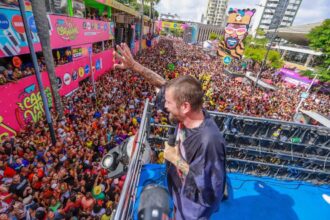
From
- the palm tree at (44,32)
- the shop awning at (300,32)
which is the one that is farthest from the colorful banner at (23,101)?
the shop awning at (300,32)

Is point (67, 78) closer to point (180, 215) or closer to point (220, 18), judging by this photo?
point (180, 215)

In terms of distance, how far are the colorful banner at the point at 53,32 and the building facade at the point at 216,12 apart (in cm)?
11817

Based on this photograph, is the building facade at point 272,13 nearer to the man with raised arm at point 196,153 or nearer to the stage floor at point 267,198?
the stage floor at point 267,198

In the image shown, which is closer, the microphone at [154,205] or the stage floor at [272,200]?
the microphone at [154,205]

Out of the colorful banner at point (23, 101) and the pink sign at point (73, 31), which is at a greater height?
the pink sign at point (73, 31)

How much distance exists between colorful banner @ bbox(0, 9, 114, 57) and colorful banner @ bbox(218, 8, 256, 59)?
21329mm

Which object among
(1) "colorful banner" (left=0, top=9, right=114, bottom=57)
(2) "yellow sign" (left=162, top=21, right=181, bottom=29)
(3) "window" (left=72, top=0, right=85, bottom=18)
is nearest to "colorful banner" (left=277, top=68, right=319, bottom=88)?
(1) "colorful banner" (left=0, top=9, right=114, bottom=57)

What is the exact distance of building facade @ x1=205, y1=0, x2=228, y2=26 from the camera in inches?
4417

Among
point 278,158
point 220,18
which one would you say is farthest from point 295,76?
point 220,18

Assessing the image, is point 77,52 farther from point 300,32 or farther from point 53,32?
point 300,32

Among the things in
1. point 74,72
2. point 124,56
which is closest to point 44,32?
point 74,72

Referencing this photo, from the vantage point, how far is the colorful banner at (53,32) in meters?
6.73

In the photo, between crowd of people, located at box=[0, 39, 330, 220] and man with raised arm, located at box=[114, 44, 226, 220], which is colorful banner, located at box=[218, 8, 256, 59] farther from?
man with raised arm, located at box=[114, 44, 226, 220]

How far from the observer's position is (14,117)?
746 cm
